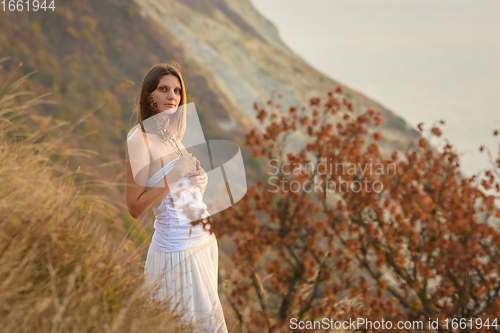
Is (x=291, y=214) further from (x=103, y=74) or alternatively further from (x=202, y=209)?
(x=103, y=74)

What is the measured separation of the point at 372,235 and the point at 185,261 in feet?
12.3

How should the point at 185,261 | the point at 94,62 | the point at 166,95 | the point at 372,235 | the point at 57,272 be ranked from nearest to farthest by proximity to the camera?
the point at 57,272 < the point at 185,261 < the point at 166,95 < the point at 372,235 < the point at 94,62

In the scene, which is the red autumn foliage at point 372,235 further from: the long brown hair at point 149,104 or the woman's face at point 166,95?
the woman's face at point 166,95

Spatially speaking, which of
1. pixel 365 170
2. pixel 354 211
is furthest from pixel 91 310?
pixel 365 170

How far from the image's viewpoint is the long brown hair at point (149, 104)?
9.23 feet

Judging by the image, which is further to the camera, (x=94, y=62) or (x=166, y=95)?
(x=94, y=62)

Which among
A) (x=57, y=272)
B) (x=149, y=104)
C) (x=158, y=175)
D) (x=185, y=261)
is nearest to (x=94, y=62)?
(x=149, y=104)

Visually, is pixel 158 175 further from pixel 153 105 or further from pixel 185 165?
pixel 153 105

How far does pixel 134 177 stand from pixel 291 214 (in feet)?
14.0

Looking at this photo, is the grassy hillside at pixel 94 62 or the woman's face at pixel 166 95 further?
the grassy hillside at pixel 94 62

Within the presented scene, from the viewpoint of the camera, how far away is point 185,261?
8.23 ft

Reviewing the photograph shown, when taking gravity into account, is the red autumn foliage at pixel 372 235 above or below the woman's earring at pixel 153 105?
below

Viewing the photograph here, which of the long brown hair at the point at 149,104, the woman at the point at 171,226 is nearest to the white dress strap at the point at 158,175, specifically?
the woman at the point at 171,226

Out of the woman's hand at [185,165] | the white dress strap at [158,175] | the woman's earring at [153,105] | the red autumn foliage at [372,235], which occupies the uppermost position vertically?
the woman's earring at [153,105]
